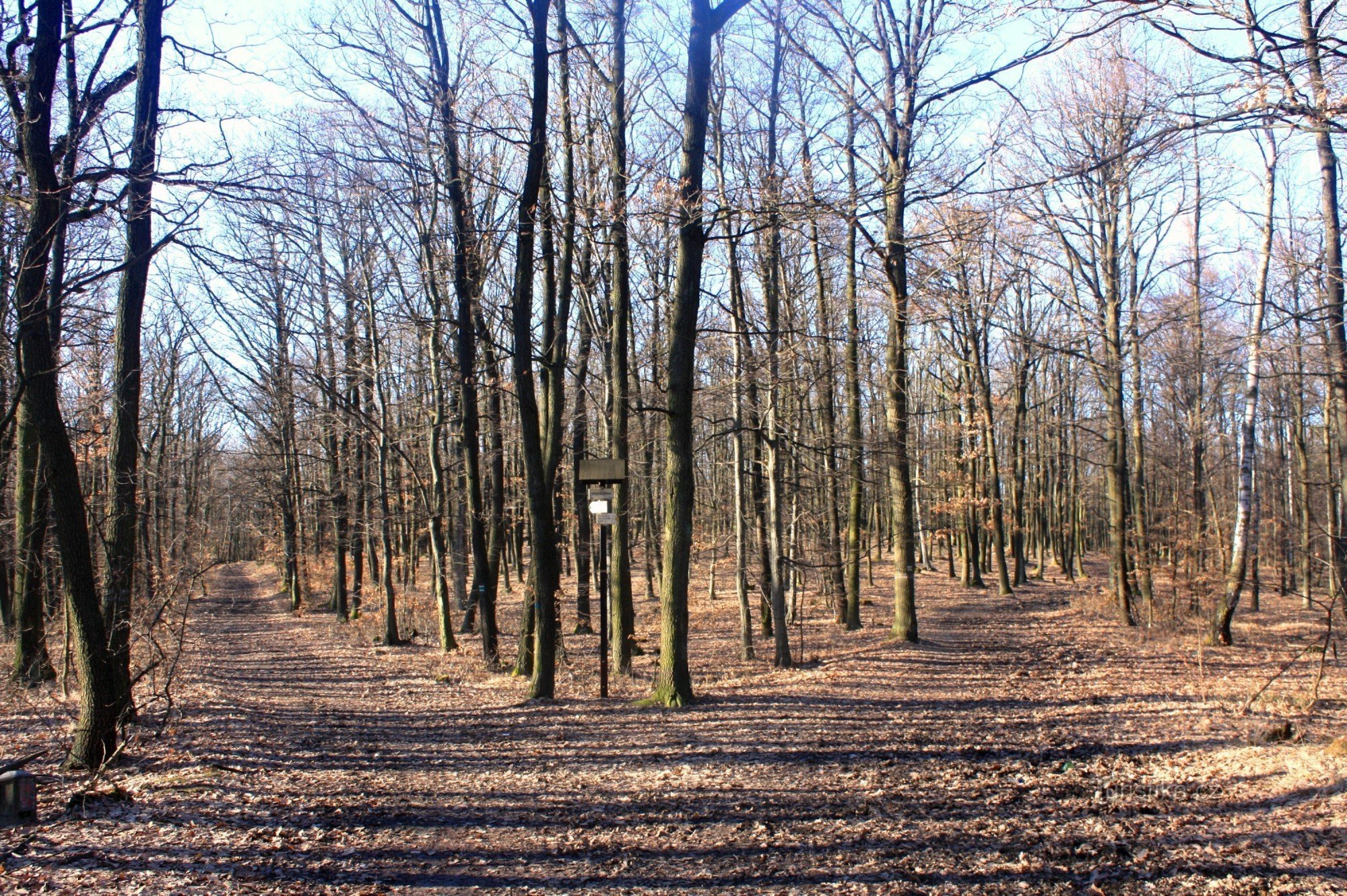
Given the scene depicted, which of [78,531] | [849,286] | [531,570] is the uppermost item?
[849,286]

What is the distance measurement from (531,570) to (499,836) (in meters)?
5.46

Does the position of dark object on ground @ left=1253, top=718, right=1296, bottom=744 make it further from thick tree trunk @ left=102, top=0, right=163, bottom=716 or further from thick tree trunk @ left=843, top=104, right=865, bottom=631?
thick tree trunk @ left=102, top=0, right=163, bottom=716

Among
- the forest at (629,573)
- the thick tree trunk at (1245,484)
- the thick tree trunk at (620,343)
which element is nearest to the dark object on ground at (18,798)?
the forest at (629,573)

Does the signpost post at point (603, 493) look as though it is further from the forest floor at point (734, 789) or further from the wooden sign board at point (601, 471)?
the forest floor at point (734, 789)

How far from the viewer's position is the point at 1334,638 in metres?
14.1

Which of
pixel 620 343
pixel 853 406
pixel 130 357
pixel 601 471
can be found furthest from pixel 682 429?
pixel 853 406

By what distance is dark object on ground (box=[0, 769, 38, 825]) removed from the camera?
Answer: 509 centimetres

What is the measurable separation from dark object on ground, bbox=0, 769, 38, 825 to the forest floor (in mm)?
167

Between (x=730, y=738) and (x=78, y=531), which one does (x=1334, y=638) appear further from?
(x=78, y=531)

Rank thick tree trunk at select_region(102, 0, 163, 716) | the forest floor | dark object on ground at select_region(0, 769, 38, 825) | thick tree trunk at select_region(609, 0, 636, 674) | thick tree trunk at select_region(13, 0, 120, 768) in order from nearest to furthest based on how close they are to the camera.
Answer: the forest floor
dark object on ground at select_region(0, 769, 38, 825)
thick tree trunk at select_region(13, 0, 120, 768)
thick tree trunk at select_region(102, 0, 163, 716)
thick tree trunk at select_region(609, 0, 636, 674)

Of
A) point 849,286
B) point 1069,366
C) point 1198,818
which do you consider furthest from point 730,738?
point 1069,366

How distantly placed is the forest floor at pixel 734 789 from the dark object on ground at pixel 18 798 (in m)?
0.17

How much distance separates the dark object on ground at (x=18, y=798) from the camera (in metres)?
5.09

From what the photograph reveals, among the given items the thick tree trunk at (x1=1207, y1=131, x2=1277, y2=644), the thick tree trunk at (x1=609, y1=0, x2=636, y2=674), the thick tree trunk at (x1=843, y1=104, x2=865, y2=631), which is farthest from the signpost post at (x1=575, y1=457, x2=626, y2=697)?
the thick tree trunk at (x1=1207, y1=131, x2=1277, y2=644)
